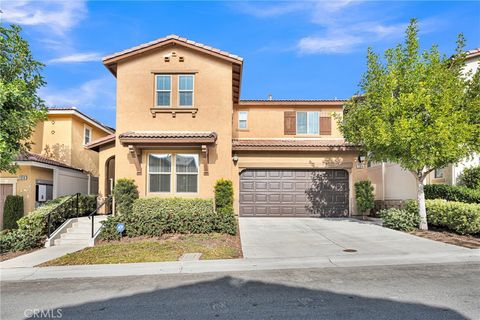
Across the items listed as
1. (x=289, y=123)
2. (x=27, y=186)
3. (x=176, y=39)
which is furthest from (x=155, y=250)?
(x=289, y=123)

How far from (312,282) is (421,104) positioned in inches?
319

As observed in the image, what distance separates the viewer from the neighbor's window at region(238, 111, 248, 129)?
1873 centimetres

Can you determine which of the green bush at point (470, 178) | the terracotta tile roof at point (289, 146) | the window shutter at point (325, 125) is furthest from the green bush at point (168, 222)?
the green bush at point (470, 178)

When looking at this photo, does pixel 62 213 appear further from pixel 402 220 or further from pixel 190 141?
pixel 402 220

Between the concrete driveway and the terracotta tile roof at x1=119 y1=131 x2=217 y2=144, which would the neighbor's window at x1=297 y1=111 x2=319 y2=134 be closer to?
the concrete driveway

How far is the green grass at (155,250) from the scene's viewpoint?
30.6ft

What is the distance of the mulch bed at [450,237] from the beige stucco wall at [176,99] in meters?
7.75

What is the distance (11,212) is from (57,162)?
3.61 meters

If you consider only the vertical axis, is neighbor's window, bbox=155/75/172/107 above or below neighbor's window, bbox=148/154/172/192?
above

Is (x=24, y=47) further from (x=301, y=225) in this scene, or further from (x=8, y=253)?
(x=301, y=225)

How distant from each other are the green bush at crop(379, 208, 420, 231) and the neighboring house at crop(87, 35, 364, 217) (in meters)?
3.50

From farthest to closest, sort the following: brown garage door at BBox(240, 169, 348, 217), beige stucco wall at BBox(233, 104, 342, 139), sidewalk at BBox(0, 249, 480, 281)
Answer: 1. beige stucco wall at BBox(233, 104, 342, 139)
2. brown garage door at BBox(240, 169, 348, 217)
3. sidewalk at BBox(0, 249, 480, 281)

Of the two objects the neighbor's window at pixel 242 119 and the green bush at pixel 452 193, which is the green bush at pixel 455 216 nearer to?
the green bush at pixel 452 193

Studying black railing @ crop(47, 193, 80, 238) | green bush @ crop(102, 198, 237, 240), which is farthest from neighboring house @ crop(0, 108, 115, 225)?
green bush @ crop(102, 198, 237, 240)
